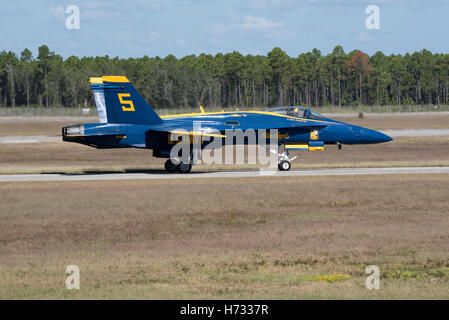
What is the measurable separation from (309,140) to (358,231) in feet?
48.6

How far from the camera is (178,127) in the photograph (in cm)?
3178

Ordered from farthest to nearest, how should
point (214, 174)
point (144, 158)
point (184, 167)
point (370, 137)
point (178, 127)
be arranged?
point (144, 158) → point (370, 137) → point (184, 167) → point (214, 174) → point (178, 127)

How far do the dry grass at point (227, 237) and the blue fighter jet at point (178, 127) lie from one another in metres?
2.67

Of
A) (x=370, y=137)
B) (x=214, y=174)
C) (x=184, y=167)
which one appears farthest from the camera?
(x=370, y=137)

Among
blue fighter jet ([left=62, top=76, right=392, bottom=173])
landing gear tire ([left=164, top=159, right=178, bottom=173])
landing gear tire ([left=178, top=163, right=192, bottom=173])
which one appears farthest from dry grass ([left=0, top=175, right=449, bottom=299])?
landing gear tire ([left=164, top=159, right=178, bottom=173])

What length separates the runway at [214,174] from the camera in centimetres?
3120

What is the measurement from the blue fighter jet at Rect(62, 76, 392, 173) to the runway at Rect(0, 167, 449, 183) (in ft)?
3.57

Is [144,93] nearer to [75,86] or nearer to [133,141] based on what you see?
[75,86]

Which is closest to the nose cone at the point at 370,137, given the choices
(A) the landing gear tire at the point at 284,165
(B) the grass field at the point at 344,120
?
(A) the landing gear tire at the point at 284,165

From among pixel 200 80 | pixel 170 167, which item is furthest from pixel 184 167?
pixel 200 80

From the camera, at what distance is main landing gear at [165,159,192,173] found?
1305 inches

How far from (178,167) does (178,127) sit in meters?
2.55

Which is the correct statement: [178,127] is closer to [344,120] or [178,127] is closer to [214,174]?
[214,174]

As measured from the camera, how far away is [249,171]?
3438cm
